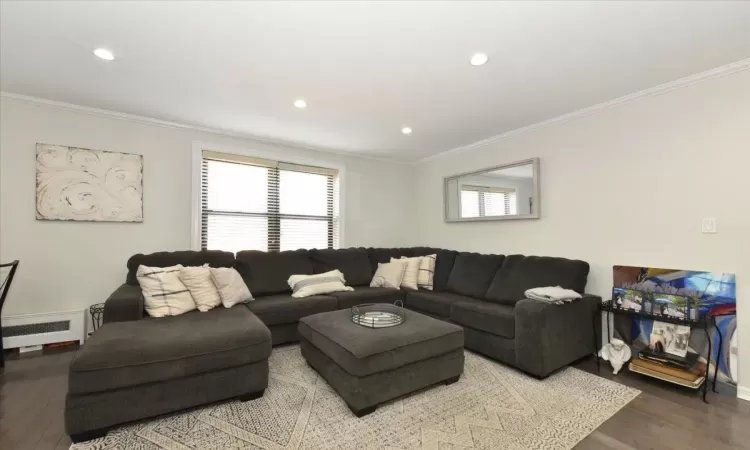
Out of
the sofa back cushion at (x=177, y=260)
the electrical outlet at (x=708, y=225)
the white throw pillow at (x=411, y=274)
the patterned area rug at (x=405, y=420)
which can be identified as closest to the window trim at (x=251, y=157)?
the sofa back cushion at (x=177, y=260)

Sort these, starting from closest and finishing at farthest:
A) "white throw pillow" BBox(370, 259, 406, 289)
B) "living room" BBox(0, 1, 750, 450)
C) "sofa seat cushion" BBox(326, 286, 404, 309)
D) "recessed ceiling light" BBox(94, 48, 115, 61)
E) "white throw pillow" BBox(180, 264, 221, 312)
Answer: "living room" BBox(0, 1, 750, 450) < "recessed ceiling light" BBox(94, 48, 115, 61) < "white throw pillow" BBox(180, 264, 221, 312) < "sofa seat cushion" BBox(326, 286, 404, 309) < "white throw pillow" BBox(370, 259, 406, 289)

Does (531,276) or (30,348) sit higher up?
(531,276)

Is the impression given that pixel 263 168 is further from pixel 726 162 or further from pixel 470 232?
pixel 726 162

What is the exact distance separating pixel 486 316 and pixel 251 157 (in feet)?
10.6

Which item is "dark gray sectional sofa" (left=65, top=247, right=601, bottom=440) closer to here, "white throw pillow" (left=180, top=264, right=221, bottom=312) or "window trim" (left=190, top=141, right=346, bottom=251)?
"white throw pillow" (left=180, top=264, right=221, bottom=312)

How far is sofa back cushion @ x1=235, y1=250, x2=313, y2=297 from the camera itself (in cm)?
349

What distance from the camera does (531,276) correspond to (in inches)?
124

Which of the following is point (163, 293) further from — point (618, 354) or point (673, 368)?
point (673, 368)

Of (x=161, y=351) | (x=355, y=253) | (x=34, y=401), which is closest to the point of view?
(x=161, y=351)

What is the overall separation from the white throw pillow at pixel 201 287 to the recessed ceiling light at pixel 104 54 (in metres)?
1.65

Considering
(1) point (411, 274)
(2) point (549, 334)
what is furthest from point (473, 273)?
(2) point (549, 334)

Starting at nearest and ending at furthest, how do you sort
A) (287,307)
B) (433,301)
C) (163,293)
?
(163,293) → (287,307) → (433,301)

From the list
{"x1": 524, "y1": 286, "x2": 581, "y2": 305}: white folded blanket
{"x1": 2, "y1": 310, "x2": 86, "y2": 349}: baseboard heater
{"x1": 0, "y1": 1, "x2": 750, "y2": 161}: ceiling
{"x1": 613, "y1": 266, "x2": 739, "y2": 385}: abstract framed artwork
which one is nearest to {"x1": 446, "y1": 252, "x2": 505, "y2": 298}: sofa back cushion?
{"x1": 524, "y1": 286, "x2": 581, "y2": 305}: white folded blanket

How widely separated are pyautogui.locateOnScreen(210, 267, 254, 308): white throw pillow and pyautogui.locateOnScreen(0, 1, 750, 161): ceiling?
156 centimetres
